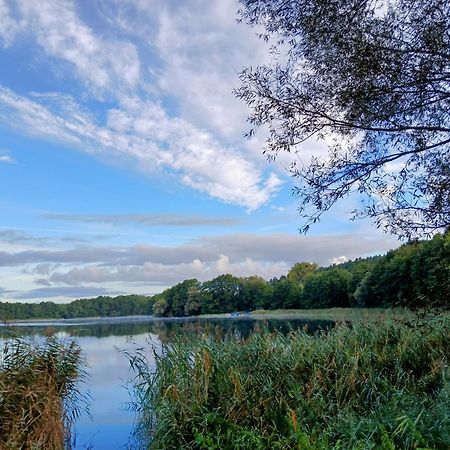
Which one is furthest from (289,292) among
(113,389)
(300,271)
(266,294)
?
(113,389)

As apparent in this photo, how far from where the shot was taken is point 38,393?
7.02 meters

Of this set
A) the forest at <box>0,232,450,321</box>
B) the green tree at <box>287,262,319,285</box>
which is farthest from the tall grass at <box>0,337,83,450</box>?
the green tree at <box>287,262,319,285</box>

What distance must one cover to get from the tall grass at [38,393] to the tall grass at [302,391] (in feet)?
3.82

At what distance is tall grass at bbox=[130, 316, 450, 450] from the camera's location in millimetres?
5403

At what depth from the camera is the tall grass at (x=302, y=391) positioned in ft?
17.7

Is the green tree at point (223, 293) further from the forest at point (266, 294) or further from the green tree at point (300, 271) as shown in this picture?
the green tree at point (300, 271)

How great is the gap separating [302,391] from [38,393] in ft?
11.8

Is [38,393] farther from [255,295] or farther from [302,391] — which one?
[255,295]

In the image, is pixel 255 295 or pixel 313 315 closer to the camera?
pixel 313 315

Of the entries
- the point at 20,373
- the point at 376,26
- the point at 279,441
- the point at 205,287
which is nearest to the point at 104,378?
the point at 20,373

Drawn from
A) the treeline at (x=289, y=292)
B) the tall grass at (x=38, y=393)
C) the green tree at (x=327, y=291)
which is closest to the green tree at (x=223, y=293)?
the treeline at (x=289, y=292)

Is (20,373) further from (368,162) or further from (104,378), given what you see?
(104,378)

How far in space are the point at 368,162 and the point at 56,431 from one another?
5737mm

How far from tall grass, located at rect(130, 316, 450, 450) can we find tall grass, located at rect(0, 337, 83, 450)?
116 centimetres
